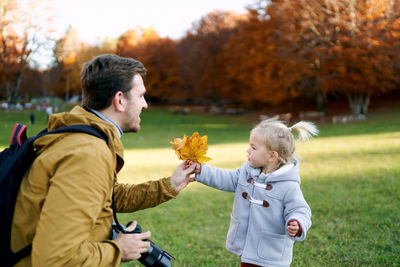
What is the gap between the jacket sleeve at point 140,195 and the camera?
104 inches

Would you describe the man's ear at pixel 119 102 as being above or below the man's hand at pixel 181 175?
above

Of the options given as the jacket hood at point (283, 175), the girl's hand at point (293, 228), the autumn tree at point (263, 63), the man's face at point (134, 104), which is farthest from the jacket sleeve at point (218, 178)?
the autumn tree at point (263, 63)

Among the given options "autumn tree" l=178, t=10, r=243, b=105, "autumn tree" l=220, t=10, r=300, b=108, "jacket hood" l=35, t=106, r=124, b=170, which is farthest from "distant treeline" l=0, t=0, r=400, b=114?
"jacket hood" l=35, t=106, r=124, b=170

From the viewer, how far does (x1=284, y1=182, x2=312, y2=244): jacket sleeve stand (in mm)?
2479

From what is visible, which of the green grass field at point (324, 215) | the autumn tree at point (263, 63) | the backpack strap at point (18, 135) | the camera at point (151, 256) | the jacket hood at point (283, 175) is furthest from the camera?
the autumn tree at point (263, 63)

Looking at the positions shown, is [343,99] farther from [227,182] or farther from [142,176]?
[227,182]

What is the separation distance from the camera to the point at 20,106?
8.93m

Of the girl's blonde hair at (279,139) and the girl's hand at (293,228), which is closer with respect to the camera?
the girl's hand at (293,228)

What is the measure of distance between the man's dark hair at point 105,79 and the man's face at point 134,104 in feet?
0.12

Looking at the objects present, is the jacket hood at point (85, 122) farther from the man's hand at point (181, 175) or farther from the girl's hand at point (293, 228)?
the girl's hand at point (293, 228)

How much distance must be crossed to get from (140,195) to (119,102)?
31.2 inches

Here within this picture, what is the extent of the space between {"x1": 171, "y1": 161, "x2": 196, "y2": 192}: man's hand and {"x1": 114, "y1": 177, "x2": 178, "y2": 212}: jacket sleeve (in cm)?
6

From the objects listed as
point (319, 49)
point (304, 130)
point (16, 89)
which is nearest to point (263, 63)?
point (319, 49)

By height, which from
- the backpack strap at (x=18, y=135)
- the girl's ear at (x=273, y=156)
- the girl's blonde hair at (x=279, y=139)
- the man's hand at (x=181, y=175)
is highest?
the backpack strap at (x=18, y=135)
